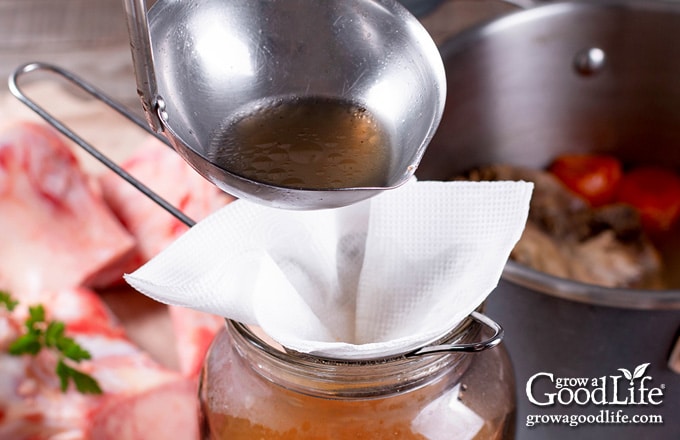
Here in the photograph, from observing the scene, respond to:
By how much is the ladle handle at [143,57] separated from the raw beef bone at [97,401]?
36cm

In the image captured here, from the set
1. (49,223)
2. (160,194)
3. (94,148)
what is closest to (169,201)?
(160,194)

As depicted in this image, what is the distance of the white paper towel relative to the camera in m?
0.50

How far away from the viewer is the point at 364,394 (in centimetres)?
48

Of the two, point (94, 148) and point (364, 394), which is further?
point (94, 148)

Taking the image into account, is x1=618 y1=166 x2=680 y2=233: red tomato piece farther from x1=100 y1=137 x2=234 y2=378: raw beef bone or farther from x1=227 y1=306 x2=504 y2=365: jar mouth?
x1=227 y1=306 x2=504 y2=365: jar mouth

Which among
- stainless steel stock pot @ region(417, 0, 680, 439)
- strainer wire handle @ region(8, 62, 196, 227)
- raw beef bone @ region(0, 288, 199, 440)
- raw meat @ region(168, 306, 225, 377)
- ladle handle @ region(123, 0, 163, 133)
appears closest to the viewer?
ladle handle @ region(123, 0, 163, 133)

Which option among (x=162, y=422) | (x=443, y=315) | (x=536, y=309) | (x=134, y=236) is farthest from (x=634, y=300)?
(x=134, y=236)

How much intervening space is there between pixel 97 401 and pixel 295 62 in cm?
38

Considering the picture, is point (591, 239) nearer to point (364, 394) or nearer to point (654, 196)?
point (654, 196)

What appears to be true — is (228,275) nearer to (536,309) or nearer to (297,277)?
(297,277)

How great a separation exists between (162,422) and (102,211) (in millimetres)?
290

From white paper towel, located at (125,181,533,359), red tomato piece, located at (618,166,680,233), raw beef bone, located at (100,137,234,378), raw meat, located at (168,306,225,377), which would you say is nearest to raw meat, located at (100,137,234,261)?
raw beef bone, located at (100,137,234,378)

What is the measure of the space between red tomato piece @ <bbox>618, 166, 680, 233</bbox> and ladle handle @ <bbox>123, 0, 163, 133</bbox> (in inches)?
28.3

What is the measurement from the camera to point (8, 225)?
0.92m
